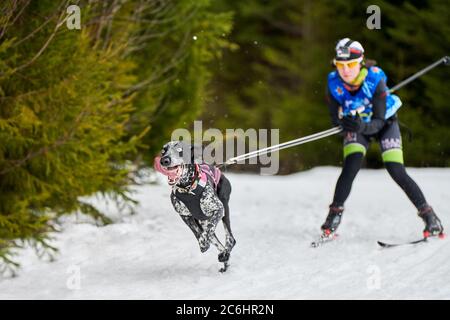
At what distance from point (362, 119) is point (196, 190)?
2.68m

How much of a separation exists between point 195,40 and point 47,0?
330 cm

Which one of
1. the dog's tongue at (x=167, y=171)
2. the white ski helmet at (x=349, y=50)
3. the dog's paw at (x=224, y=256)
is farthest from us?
the white ski helmet at (x=349, y=50)

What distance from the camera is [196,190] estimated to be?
6.55 meters

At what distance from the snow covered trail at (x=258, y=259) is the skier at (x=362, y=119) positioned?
1.48ft

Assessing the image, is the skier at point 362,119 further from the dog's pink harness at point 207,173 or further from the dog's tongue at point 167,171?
the dog's tongue at point 167,171

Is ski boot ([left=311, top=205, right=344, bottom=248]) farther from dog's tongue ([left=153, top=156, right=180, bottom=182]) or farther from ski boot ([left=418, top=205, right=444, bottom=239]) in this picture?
dog's tongue ([left=153, top=156, right=180, bottom=182])

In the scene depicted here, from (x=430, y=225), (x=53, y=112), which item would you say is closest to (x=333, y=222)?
(x=430, y=225)

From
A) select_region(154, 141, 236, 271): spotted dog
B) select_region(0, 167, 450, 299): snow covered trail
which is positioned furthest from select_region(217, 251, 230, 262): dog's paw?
select_region(0, 167, 450, 299): snow covered trail

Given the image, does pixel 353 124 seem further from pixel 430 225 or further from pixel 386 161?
pixel 430 225

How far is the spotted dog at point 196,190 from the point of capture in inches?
241

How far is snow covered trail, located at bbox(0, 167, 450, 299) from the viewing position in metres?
6.63

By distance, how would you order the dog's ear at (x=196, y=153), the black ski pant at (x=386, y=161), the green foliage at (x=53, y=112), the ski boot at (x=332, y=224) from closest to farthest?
the dog's ear at (x=196, y=153)
the green foliage at (x=53, y=112)
the black ski pant at (x=386, y=161)
the ski boot at (x=332, y=224)

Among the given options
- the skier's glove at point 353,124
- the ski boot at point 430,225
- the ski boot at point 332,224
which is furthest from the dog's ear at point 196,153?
the ski boot at point 430,225

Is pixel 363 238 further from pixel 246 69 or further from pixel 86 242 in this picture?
pixel 246 69
